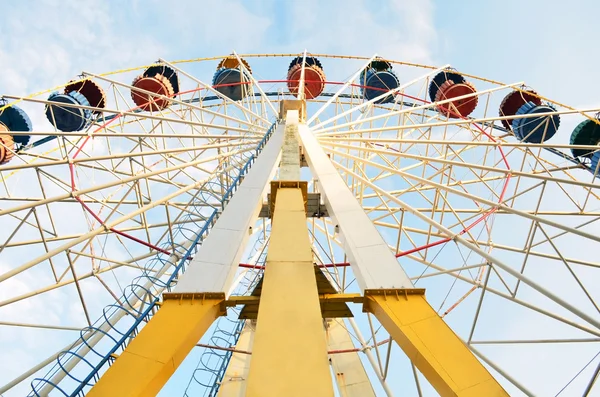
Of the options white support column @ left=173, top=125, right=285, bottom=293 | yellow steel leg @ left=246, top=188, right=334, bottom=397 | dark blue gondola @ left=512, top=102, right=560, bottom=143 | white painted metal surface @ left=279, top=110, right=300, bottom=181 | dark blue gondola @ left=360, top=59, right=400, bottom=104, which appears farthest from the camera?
dark blue gondola @ left=360, top=59, right=400, bottom=104

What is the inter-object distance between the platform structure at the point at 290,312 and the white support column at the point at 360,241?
2 centimetres

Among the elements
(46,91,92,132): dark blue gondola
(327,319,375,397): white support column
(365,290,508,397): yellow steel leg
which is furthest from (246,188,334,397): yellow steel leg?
(46,91,92,132): dark blue gondola

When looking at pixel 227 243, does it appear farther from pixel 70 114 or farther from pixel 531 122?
pixel 531 122

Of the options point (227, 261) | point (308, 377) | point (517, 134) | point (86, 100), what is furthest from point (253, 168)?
point (517, 134)

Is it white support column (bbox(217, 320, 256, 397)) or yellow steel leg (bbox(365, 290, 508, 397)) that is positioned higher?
yellow steel leg (bbox(365, 290, 508, 397))

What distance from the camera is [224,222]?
762cm

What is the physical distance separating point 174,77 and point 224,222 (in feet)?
52.0

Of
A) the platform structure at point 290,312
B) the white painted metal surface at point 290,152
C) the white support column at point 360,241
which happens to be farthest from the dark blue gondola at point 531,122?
the platform structure at point 290,312

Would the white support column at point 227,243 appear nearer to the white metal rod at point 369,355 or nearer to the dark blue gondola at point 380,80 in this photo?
the white metal rod at point 369,355

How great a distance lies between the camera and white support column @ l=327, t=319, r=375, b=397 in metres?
12.6

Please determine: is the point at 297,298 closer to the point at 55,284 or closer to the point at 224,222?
the point at 224,222

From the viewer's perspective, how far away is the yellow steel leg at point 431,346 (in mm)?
4715

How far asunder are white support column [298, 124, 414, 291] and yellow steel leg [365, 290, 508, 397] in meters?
0.30

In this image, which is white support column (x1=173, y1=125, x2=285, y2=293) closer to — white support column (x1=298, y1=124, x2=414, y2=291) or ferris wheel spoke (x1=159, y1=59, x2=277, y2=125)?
white support column (x1=298, y1=124, x2=414, y2=291)
